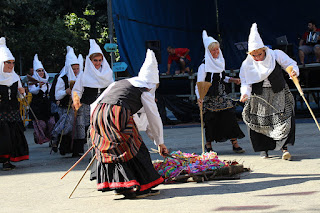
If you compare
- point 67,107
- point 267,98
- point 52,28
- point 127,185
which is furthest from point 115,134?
point 52,28

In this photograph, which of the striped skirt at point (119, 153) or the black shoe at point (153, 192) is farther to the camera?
the black shoe at point (153, 192)

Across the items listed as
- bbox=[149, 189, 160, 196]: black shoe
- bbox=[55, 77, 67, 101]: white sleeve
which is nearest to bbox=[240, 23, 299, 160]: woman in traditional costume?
bbox=[149, 189, 160, 196]: black shoe

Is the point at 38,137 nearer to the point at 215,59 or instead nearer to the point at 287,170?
the point at 215,59

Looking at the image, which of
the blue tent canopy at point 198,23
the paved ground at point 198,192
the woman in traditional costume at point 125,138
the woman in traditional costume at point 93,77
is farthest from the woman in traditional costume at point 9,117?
the blue tent canopy at point 198,23

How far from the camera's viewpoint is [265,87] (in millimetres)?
8492

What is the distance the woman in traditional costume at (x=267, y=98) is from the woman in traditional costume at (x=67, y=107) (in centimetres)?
341

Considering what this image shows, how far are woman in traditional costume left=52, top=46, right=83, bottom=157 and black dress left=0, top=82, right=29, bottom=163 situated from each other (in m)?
1.04

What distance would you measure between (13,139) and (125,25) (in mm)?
10972

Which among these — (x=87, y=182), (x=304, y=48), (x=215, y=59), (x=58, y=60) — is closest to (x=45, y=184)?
(x=87, y=182)

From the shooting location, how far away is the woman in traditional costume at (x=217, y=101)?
977 centimetres

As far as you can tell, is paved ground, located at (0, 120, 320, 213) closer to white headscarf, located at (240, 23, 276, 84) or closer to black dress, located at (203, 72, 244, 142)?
black dress, located at (203, 72, 244, 142)

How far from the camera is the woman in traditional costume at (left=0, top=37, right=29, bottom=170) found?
930cm

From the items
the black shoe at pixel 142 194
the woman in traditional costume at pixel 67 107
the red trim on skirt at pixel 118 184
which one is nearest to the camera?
the red trim on skirt at pixel 118 184

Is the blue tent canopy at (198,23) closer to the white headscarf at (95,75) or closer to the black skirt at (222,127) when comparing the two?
the black skirt at (222,127)
